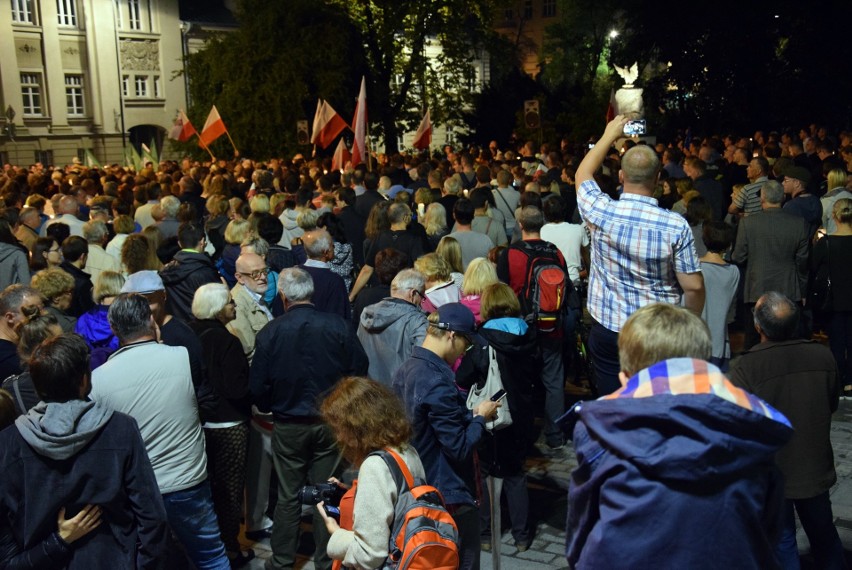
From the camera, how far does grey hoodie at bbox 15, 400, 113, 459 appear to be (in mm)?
3988

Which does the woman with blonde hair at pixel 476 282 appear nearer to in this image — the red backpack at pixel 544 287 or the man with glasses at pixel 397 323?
the red backpack at pixel 544 287

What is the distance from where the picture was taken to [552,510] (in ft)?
22.6

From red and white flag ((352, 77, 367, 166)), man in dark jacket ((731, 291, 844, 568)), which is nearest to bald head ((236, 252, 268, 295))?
man in dark jacket ((731, 291, 844, 568))

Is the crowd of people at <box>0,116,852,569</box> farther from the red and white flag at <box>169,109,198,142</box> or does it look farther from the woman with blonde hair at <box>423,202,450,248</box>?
the red and white flag at <box>169,109,198,142</box>

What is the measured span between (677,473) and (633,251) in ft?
7.81

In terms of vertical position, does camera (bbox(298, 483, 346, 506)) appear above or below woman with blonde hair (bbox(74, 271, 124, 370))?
below

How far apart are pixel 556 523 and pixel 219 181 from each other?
7809 millimetres

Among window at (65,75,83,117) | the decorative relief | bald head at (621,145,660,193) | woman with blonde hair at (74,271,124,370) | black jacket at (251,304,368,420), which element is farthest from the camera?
the decorative relief

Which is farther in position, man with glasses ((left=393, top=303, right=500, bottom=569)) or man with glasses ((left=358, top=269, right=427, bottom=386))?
man with glasses ((left=358, top=269, right=427, bottom=386))

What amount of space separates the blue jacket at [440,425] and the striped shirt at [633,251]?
907mm

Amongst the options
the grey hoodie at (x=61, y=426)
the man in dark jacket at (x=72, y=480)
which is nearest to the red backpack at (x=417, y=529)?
the man in dark jacket at (x=72, y=480)

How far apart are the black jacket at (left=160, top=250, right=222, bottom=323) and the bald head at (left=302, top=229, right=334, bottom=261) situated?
85 centimetres

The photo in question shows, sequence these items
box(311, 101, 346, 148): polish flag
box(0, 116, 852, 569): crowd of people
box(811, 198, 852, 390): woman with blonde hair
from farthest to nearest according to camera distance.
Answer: box(311, 101, 346, 148): polish flag, box(811, 198, 852, 390): woman with blonde hair, box(0, 116, 852, 569): crowd of people

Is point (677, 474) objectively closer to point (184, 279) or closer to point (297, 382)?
point (297, 382)
